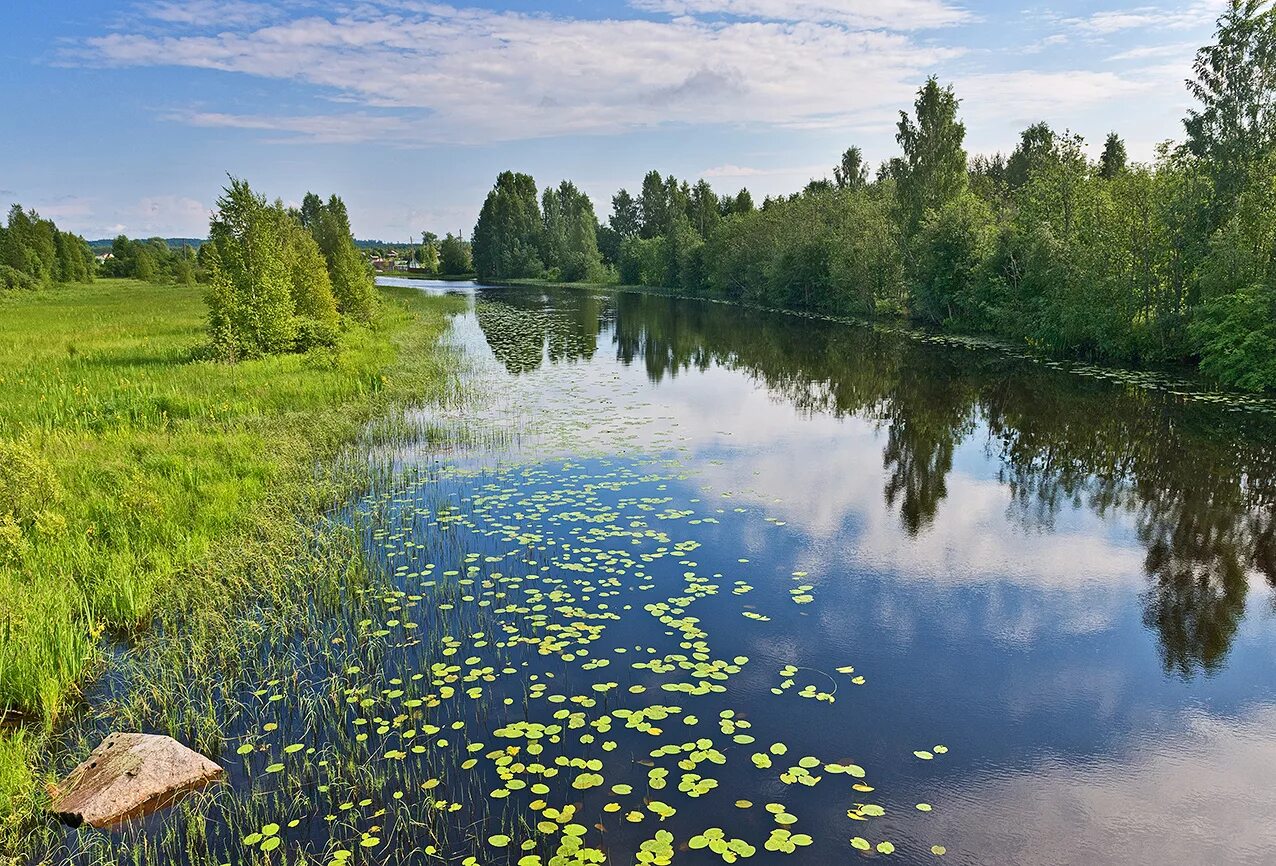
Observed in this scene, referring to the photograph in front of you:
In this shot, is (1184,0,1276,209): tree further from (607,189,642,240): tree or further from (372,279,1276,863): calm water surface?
(607,189,642,240): tree

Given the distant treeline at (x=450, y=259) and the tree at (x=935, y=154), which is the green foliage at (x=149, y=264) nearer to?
the distant treeline at (x=450, y=259)

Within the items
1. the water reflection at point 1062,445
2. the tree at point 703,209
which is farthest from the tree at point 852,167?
the water reflection at point 1062,445

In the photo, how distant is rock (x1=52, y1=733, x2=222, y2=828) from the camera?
564 cm

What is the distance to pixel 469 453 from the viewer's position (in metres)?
16.1

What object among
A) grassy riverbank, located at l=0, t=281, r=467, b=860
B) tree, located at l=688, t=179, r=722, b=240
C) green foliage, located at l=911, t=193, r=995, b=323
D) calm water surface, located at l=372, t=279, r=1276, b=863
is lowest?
calm water surface, located at l=372, t=279, r=1276, b=863

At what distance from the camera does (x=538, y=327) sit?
45.4 m

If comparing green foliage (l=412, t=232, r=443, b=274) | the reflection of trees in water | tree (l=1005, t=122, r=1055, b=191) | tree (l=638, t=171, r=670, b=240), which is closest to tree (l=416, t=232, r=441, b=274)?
green foliage (l=412, t=232, r=443, b=274)

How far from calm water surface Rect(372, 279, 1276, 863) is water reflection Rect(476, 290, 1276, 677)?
0.25ft

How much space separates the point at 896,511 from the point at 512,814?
921cm

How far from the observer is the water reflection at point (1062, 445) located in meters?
10.0

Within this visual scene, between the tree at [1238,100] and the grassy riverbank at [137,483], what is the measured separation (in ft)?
87.3

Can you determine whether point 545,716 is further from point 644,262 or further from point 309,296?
point 644,262

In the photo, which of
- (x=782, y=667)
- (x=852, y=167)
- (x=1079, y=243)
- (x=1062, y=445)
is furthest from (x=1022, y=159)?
(x=782, y=667)

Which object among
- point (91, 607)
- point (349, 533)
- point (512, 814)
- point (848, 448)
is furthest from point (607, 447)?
point (512, 814)
